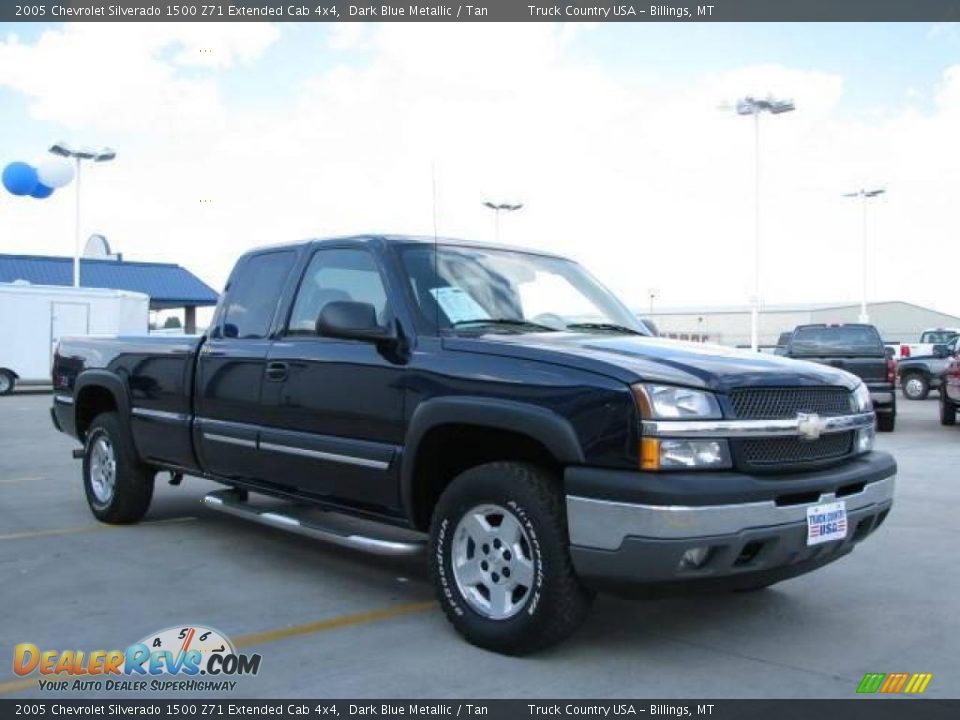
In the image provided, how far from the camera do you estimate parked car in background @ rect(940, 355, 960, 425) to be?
592 inches

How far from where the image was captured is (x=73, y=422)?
25.1ft

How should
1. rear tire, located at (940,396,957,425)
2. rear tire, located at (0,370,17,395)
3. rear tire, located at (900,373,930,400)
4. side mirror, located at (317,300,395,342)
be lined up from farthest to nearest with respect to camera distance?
rear tire, located at (900,373,930,400) < rear tire, located at (0,370,17,395) < rear tire, located at (940,396,957,425) < side mirror, located at (317,300,395,342)

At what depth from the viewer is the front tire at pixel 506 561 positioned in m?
3.95

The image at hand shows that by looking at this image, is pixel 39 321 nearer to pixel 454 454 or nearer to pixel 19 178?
pixel 19 178

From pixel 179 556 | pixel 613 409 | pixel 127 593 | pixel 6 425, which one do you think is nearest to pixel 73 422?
pixel 179 556

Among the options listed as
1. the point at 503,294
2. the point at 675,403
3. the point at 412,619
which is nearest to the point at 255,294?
the point at 503,294

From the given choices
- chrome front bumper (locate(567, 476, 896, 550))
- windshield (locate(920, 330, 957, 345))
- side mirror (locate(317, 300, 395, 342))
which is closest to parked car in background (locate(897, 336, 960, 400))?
windshield (locate(920, 330, 957, 345))

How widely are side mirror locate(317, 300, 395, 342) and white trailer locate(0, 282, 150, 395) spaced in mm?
19967

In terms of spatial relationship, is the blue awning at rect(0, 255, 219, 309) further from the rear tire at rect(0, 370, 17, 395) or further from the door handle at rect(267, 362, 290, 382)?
the door handle at rect(267, 362, 290, 382)

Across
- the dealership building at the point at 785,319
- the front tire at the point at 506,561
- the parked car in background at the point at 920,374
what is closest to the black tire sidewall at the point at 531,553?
the front tire at the point at 506,561

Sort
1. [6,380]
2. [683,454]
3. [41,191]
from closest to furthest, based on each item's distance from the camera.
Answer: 1. [683,454]
2. [6,380]
3. [41,191]

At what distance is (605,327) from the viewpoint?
535cm

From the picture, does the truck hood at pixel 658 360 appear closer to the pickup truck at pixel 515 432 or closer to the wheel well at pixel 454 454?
the pickup truck at pixel 515 432

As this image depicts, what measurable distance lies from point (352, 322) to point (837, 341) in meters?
12.7
